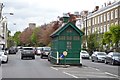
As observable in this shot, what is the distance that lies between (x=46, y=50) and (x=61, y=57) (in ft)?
66.3

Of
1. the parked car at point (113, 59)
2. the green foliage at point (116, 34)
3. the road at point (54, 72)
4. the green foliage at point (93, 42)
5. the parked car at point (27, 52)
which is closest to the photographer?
the road at point (54, 72)

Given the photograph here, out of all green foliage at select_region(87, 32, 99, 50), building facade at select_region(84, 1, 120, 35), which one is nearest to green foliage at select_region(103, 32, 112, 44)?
building facade at select_region(84, 1, 120, 35)

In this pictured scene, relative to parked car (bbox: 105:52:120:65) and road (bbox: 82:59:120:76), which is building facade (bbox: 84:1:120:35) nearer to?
parked car (bbox: 105:52:120:65)

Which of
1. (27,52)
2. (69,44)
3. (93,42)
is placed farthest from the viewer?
(93,42)

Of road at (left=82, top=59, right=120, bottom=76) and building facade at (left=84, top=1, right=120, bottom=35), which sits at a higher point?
building facade at (left=84, top=1, right=120, bottom=35)

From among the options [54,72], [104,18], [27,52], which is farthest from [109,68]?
[104,18]

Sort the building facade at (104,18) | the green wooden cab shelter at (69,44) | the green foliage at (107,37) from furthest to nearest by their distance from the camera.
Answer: the building facade at (104,18) < the green foliage at (107,37) < the green wooden cab shelter at (69,44)

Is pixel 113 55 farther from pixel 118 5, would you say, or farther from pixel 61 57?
pixel 118 5

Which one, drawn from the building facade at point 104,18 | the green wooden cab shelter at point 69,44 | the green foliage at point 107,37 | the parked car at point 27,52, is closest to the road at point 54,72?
the green wooden cab shelter at point 69,44

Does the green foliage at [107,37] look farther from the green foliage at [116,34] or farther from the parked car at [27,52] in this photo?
the parked car at [27,52]

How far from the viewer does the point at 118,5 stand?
69625mm

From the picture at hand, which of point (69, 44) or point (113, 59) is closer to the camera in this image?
point (69, 44)

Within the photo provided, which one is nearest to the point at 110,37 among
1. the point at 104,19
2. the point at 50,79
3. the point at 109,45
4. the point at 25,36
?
the point at 109,45

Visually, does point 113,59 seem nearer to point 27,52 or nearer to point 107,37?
point 27,52
